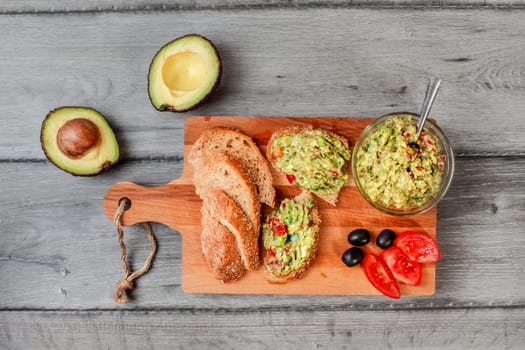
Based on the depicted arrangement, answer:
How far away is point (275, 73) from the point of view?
224 cm

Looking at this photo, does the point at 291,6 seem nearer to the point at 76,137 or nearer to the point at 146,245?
the point at 76,137

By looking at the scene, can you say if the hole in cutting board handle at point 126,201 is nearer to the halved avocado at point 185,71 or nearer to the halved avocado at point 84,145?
the halved avocado at point 84,145

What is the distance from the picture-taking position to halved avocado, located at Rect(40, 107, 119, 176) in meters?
2.06

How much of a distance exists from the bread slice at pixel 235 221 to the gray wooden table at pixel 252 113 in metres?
0.27

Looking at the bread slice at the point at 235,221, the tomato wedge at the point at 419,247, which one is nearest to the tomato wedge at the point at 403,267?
the tomato wedge at the point at 419,247

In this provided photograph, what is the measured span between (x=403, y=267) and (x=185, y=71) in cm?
113

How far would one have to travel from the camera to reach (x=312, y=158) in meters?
2.00

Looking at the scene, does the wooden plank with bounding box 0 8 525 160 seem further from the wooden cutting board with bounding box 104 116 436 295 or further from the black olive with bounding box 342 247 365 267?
the black olive with bounding box 342 247 365 267

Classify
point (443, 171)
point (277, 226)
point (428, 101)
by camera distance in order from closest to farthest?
point (428, 101) → point (443, 171) → point (277, 226)

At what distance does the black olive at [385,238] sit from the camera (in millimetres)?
2070

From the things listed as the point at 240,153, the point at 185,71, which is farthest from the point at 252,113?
the point at 185,71

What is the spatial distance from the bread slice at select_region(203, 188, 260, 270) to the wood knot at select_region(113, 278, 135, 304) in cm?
48

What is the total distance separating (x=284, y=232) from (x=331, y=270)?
258mm

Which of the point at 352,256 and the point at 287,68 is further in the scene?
the point at 287,68
